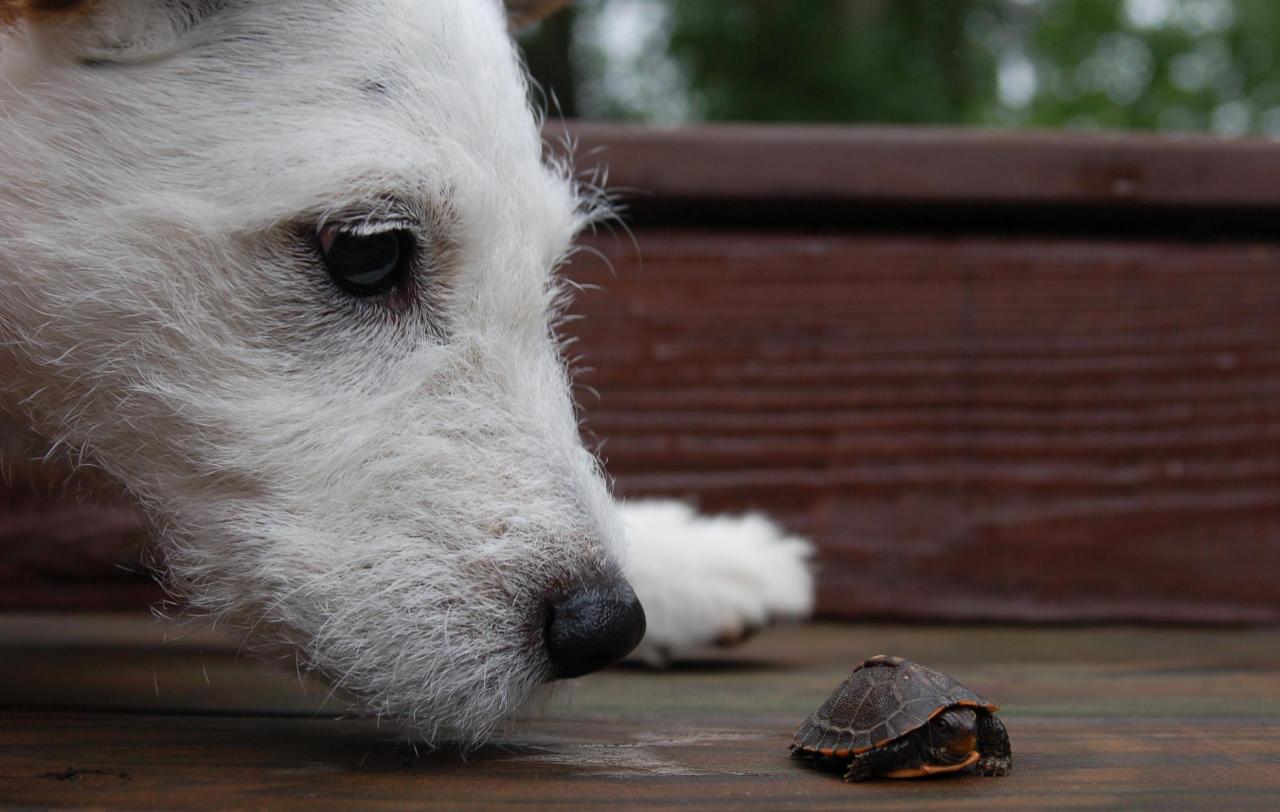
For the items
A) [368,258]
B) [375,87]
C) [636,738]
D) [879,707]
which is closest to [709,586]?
[636,738]

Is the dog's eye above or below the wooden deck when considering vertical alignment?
above

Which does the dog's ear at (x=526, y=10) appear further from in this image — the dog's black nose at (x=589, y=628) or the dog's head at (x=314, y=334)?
the dog's black nose at (x=589, y=628)

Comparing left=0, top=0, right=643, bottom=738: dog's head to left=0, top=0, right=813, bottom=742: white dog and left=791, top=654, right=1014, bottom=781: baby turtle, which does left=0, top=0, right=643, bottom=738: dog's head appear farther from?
left=791, top=654, right=1014, bottom=781: baby turtle

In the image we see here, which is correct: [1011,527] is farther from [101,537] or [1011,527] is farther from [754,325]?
[101,537]

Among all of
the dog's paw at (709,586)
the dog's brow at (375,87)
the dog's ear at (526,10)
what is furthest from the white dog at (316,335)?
the dog's paw at (709,586)

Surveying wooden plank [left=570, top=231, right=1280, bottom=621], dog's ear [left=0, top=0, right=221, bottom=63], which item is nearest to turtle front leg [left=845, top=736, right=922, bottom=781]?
dog's ear [left=0, top=0, right=221, bottom=63]

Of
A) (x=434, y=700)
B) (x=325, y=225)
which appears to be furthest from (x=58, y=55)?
(x=434, y=700)
